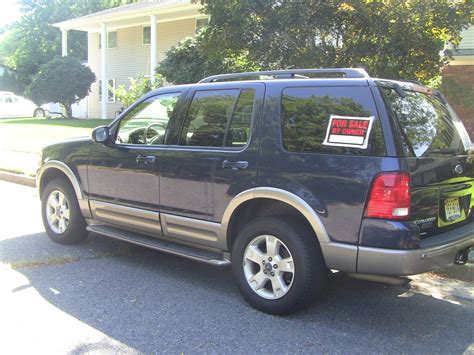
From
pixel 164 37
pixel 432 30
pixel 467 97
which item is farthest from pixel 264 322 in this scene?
pixel 164 37

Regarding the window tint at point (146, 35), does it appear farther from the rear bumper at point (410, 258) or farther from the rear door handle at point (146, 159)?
the rear bumper at point (410, 258)

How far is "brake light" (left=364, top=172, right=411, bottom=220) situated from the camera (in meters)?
3.50

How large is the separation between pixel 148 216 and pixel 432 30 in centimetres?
427

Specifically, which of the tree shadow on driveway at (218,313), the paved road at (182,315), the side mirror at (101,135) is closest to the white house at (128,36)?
the side mirror at (101,135)

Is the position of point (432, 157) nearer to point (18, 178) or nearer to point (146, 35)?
Answer: point (18, 178)

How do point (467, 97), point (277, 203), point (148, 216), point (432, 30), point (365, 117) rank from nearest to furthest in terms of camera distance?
1. point (365, 117)
2. point (277, 203)
3. point (148, 216)
4. point (432, 30)
5. point (467, 97)

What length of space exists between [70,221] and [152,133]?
5.22ft

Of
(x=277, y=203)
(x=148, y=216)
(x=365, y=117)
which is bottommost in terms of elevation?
(x=148, y=216)

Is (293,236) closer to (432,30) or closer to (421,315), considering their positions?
(421,315)

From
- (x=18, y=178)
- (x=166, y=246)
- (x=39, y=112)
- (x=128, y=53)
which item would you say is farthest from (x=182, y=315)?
(x=39, y=112)

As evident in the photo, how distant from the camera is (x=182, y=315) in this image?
13.5ft

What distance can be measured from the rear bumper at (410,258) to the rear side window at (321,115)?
2.27 ft

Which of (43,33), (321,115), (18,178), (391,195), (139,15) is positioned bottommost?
(18,178)

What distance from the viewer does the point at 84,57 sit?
4422 cm
